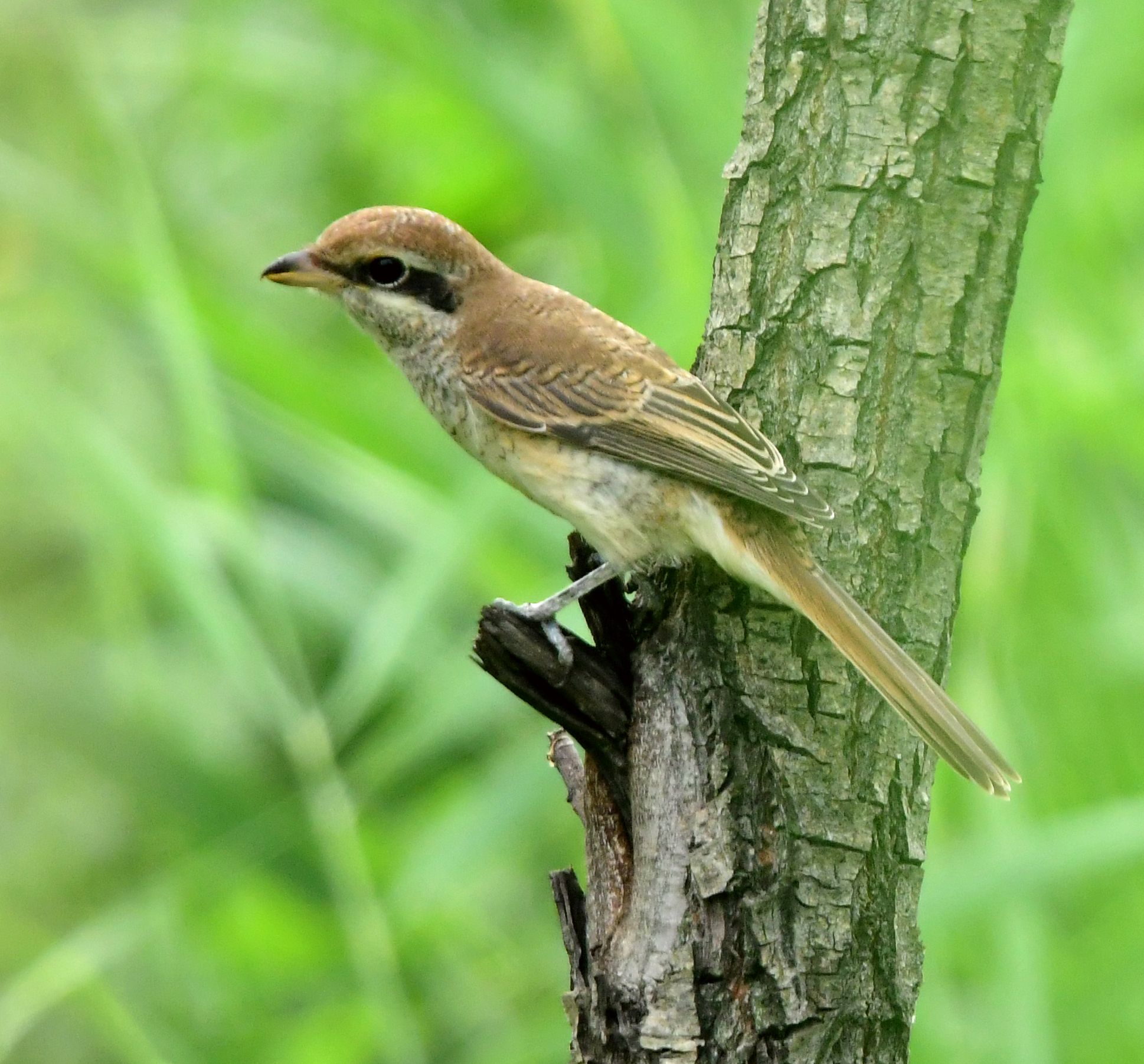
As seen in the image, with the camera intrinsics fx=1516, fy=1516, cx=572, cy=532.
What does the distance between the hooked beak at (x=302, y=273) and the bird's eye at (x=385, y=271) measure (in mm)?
64

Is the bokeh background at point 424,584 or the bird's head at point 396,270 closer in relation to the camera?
the bird's head at point 396,270

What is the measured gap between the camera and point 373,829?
496cm

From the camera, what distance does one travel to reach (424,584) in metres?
4.10

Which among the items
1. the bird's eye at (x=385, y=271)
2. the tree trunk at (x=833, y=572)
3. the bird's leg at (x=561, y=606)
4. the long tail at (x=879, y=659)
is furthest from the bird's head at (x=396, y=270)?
the long tail at (x=879, y=659)

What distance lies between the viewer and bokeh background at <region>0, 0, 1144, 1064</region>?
13.3 ft

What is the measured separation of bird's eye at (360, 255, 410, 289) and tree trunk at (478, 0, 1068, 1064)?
1094mm

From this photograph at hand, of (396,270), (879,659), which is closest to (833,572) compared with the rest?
(879,659)

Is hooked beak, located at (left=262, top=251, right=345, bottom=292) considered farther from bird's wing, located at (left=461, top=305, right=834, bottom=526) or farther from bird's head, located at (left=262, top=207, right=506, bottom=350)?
bird's wing, located at (left=461, top=305, right=834, bottom=526)

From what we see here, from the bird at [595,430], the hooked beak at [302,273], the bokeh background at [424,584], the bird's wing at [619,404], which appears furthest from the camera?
the bokeh background at [424,584]

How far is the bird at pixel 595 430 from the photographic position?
2.79 metres

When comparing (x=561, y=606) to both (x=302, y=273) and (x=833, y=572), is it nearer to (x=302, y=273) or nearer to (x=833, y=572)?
(x=833, y=572)

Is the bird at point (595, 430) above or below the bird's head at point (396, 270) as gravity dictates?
below

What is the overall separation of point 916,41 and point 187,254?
324cm

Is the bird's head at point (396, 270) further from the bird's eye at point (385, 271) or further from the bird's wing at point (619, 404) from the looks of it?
the bird's wing at point (619, 404)
